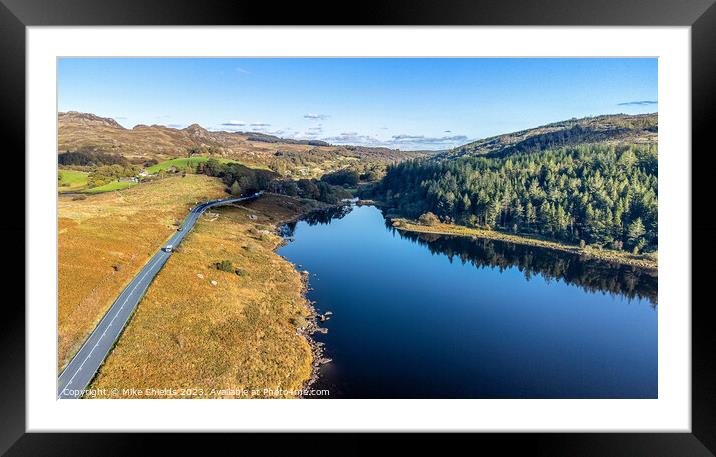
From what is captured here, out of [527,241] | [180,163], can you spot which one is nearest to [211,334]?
[180,163]

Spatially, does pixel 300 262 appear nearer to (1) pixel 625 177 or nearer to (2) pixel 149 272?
(2) pixel 149 272

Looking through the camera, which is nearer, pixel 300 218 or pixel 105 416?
pixel 105 416

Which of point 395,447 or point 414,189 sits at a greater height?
point 414,189

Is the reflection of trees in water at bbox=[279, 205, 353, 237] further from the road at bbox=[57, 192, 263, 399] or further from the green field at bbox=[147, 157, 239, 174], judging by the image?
the road at bbox=[57, 192, 263, 399]
